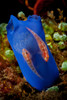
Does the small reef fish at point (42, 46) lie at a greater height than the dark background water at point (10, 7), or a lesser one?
lesser

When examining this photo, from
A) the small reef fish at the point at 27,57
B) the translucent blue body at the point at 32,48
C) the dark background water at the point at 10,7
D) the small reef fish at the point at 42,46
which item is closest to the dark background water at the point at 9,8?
the dark background water at the point at 10,7

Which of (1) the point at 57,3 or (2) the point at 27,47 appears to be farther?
(1) the point at 57,3

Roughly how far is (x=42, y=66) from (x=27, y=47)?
0.31 m

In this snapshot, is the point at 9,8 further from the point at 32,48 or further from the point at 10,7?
the point at 32,48

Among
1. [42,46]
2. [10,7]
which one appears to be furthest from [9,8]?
[42,46]

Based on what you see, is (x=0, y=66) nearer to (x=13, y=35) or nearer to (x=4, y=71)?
(x=4, y=71)

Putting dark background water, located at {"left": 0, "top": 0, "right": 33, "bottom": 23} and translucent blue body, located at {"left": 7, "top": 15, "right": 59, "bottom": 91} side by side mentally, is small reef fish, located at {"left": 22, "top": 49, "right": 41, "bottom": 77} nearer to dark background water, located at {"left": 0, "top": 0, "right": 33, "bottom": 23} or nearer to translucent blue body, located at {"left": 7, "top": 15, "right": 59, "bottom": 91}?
translucent blue body, located at {"left": 7, "top": 15, "right": 59, "bottom": 91}

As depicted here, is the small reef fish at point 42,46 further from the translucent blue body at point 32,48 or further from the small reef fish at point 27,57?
the small reef fish at point 27,57

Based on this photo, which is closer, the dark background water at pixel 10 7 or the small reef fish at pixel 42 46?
the small reef fish at pixel 42 46

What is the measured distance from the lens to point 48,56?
61.4 inches

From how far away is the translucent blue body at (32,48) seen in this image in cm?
145

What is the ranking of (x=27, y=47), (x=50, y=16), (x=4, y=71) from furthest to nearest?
(x=50, y=16), (x=4, y=71), (x=27, y=47)

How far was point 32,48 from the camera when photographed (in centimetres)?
144

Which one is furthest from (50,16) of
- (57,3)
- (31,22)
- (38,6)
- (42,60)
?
(42,60)
